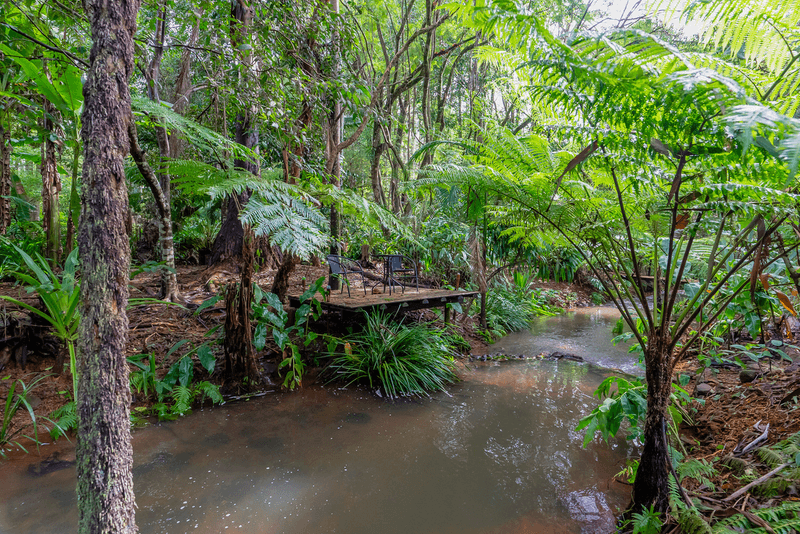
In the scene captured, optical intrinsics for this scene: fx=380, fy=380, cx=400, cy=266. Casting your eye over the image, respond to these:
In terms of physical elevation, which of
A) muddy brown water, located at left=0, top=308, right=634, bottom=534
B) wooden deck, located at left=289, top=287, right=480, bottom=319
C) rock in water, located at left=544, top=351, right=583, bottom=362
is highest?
wooden deck, located at left=289, top=287, right=480, bottom=319

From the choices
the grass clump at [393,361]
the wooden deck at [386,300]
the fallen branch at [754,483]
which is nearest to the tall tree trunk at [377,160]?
the wooden deck at [386,300]

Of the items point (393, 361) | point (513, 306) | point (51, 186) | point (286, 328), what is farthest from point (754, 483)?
point (51, 186)

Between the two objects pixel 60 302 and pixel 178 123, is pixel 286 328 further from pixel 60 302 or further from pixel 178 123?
pixel 178 123

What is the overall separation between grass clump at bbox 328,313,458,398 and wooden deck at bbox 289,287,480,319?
0.54 ft

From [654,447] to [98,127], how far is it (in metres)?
2.52

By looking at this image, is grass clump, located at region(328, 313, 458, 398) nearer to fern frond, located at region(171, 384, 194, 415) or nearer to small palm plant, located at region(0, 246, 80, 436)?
fern frond, located at region(171, 384, 194, 415)

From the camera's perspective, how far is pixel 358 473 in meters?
2.42

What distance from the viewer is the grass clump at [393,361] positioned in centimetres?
380

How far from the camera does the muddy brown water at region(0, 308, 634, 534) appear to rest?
6.47 ft

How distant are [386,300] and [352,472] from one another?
2.20 metres

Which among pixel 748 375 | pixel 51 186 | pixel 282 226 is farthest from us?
pixel 51 186

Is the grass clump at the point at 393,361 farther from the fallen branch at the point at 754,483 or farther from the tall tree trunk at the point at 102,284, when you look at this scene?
the tall tree trunk at the point at 102,284

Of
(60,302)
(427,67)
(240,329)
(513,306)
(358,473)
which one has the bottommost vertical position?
(358,473)

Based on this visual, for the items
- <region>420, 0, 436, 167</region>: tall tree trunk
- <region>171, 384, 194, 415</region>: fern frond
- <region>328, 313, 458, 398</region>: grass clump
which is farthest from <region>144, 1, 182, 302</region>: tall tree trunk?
<region>420, 0, 436, 167</region>: tall tree trunk
